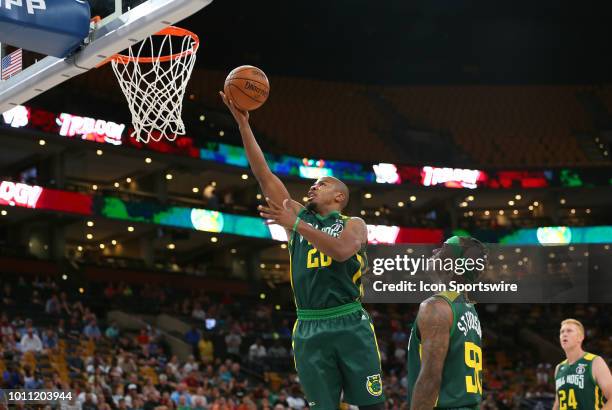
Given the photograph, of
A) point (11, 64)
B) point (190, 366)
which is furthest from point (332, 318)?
point (190, 366)

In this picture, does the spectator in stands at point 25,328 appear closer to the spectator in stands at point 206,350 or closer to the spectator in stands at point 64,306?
the spectator in stands at point 64,306

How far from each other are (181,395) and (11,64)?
12.7 meters

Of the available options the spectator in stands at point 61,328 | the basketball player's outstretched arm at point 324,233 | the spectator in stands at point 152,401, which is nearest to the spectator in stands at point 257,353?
the spectator in stands at point 61,328

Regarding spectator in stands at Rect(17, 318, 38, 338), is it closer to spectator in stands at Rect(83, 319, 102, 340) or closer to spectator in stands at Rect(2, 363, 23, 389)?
spectator in stands at Rect(83, 319, 102, 340)

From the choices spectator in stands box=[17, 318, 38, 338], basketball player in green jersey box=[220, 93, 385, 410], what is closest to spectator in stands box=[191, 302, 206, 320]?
spectator in stands box=[17, 318, 38, 338]

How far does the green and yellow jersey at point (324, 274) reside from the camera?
6.45m

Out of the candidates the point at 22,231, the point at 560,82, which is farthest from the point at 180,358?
the point at 560,82

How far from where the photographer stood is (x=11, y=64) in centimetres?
885

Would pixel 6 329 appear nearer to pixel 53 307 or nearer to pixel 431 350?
pixel 53 307

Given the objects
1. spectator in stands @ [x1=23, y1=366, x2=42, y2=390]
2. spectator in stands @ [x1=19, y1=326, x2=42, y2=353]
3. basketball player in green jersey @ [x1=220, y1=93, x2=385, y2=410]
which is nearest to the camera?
basketball player in green jersey @ [x1=220, y1=93, x2=385, y2=410]

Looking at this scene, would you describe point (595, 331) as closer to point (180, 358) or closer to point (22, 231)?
point (180, 358)

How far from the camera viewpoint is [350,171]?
35125 millimetres

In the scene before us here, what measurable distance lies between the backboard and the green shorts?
2.38 metres

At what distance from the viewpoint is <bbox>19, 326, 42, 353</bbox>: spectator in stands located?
2125 centimetres
